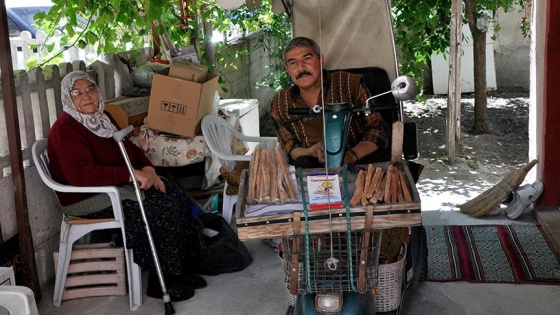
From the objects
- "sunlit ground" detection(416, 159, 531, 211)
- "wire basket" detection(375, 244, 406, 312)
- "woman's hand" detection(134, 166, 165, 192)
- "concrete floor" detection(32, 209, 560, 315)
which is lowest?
"concrete floor" detection(32, 209, 560, 315)

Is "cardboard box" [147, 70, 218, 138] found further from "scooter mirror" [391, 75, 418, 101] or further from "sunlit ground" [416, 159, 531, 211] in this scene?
"scooter mirror" [391, 75, 418, 101]

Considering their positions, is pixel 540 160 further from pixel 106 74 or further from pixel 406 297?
pixel 106 74

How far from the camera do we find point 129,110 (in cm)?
510

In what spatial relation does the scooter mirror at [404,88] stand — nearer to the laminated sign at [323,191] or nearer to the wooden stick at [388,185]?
the wooden stick at [388,185]

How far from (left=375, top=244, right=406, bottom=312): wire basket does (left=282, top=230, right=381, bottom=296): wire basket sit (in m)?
0.47

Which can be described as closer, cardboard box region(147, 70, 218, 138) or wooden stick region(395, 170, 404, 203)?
wooden stick region(395, 170, 404, 203)

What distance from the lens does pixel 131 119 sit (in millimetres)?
5074

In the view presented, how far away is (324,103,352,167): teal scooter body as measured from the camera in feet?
11.1

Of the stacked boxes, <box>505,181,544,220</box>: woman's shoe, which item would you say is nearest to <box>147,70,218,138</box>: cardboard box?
the stacked boxes

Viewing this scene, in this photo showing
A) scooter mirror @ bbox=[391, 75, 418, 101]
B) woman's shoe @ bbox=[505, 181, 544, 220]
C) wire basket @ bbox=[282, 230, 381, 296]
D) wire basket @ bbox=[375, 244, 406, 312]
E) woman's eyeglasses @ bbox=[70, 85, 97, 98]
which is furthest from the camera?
woman's shoe @ bbox=[505, 181, 544, 220]

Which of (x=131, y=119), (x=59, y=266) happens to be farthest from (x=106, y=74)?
(x=59, y=266)

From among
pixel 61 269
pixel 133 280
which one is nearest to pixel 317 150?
pixel 133 280

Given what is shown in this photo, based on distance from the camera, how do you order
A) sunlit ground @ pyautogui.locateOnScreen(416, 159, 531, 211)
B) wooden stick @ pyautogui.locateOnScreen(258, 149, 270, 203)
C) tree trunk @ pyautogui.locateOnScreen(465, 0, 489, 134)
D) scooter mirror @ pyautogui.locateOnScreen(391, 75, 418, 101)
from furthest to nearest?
1. tree trunk @ pyautogui.locateOnScreen(465, 0, 489, 134)
2. sunlit ground @ pyautogui.locateOnScreen(416, 159, 531, 211)
3. scooter mirror @ pyautogui.locateOnScreen(391, 75, 418, 101)
4. wooden stick @ pyautogui.locateOnScreen(258, 149, 270, 203)

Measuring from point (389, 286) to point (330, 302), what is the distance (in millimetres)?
613
